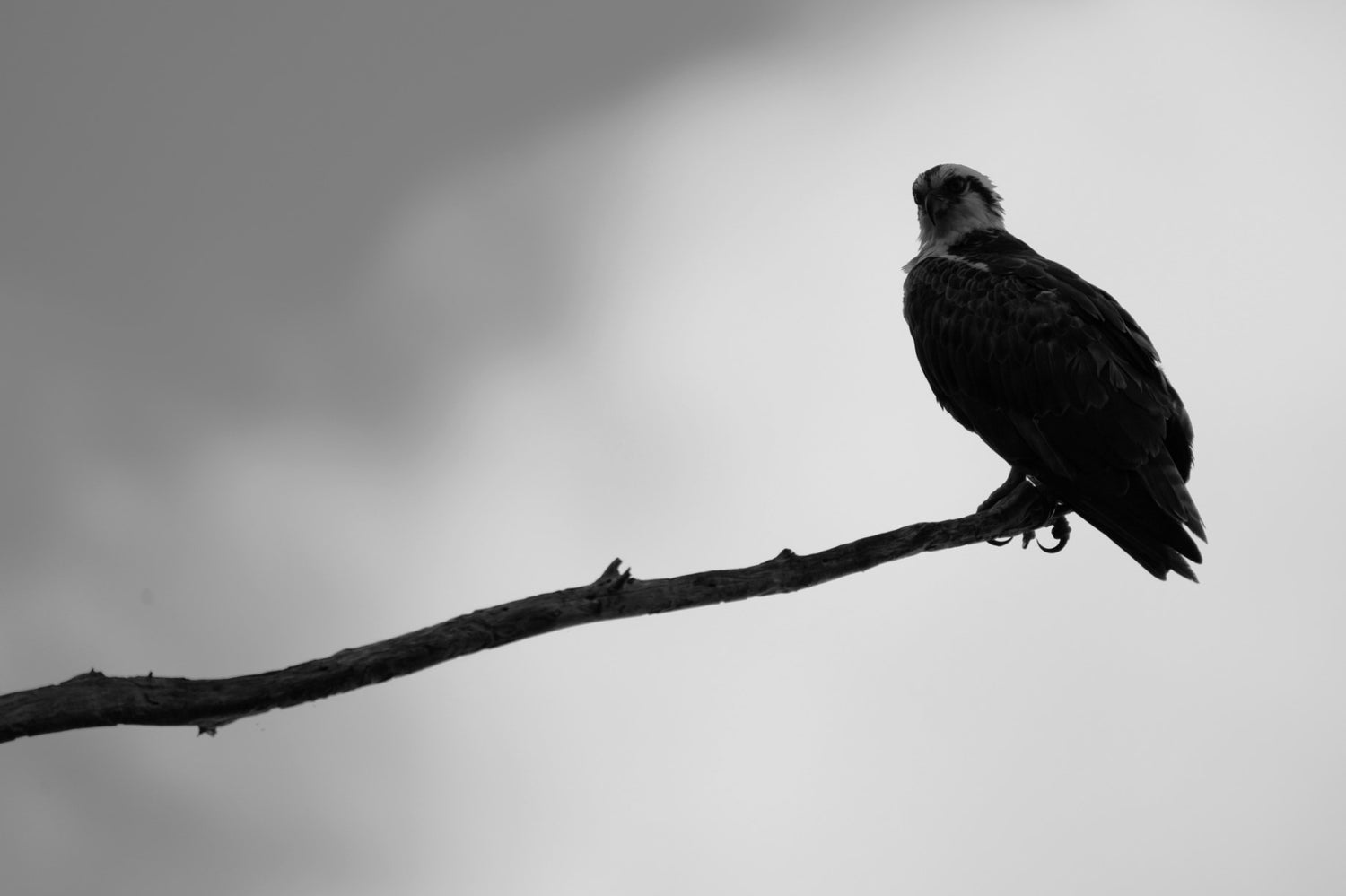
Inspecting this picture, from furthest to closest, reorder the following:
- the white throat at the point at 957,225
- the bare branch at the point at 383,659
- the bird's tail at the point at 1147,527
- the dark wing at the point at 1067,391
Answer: the white throat at the point at 957,225 < the dark wing at the point at 1067,391 < the bird's tail at the point at 1147,527 < the bare branch at the point at 383,659

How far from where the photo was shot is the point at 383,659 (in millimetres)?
6035

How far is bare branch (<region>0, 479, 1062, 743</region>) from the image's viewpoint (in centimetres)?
559

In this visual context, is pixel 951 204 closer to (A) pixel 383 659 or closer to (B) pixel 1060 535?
(B) pixel 1060 535

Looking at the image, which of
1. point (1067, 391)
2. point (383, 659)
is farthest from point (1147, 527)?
point (383, 659)

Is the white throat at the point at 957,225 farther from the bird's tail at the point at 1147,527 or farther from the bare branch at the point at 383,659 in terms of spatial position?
the bare branch at the point at 383,659

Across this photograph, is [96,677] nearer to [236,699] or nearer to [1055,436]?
[236,699]

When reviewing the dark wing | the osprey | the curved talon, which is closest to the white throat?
the osprey

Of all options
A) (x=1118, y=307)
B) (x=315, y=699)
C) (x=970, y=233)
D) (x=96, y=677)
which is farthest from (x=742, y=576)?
(x=970, y=233)

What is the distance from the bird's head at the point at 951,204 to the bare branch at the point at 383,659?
6213mm

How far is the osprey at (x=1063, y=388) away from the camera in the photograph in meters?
9.44

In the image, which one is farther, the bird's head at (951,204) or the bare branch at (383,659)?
the bird's head at (951,204)

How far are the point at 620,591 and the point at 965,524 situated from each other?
12.3ft

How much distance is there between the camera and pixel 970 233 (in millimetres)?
12492

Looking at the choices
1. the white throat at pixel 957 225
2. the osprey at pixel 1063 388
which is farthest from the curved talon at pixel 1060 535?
the white throat at pixel 957 225
